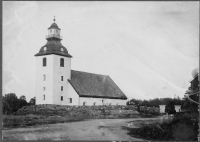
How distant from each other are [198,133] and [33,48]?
20.1ft

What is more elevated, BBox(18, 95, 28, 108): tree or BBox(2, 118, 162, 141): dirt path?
BBox(18, 95, 28, 108): tree

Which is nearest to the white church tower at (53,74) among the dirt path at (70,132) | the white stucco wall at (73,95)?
the white stucco wall at (73,95)

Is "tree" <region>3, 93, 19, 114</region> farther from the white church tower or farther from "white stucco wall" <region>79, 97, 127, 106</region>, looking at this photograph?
"white stucco wall" <region>79, 97, 127, 106</region>

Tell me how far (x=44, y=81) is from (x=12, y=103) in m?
2.43

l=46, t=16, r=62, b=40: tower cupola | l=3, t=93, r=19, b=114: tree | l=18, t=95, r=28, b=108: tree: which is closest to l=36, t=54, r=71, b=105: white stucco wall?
l=18, t=95, r=28, b=108: tree

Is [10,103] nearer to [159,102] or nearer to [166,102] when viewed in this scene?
[159,102]

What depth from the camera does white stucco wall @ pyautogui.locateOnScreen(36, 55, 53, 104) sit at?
42.8ft

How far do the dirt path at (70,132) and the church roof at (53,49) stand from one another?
277 centimetres

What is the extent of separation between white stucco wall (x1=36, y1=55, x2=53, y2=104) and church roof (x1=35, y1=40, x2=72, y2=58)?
357 mm

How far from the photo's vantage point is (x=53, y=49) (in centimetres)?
1346

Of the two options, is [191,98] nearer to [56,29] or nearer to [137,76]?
[137,76]

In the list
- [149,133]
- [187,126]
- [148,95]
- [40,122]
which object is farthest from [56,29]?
[187,126]

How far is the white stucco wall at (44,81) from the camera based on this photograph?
13.1 m

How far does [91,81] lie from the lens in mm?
13617
